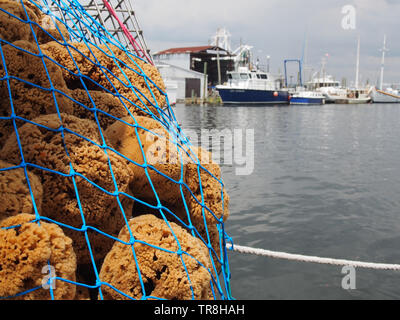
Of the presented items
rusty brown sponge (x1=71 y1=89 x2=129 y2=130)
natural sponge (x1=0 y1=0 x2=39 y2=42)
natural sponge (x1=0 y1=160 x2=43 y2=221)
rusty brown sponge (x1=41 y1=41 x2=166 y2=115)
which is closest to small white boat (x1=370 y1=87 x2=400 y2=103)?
rusty brown sponge (x1=41 y1=41 x2=166 y2=115)

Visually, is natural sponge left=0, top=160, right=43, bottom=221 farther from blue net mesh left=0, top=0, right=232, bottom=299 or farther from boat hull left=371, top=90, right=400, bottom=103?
boat hull left=371, top=90, right=400, bottom=103

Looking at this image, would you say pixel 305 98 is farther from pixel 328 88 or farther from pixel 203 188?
pixel 203 188

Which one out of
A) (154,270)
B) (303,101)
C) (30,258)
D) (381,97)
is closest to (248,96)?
(303,101)

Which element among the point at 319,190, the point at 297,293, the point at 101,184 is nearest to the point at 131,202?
the point at 101,184

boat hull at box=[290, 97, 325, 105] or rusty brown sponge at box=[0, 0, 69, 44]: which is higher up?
rusty brown sponge at box=[0, 0, 69, 44]

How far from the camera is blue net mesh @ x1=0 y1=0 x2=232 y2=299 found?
1.50 m

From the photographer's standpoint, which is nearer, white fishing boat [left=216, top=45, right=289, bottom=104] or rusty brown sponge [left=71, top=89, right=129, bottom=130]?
rusty brown sponge [left=71, top=89, right=129, bottom=130]

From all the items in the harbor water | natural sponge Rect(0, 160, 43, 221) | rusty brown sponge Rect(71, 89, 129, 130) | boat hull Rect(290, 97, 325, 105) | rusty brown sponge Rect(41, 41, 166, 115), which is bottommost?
the harbor water

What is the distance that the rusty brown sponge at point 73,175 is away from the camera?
1748 mm

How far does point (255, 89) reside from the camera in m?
39.6

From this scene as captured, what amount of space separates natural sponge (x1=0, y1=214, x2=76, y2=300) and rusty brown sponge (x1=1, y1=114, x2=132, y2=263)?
0.26 metres

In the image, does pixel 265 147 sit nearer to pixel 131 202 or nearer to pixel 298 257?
pixel 298 257
